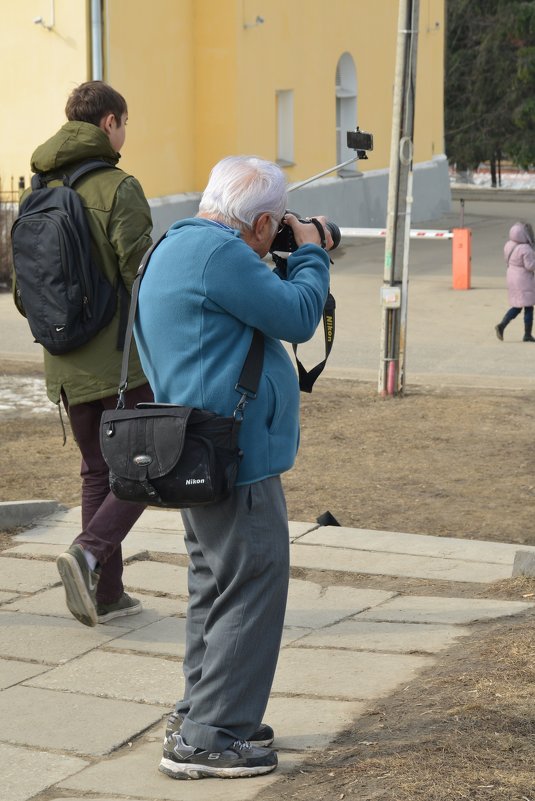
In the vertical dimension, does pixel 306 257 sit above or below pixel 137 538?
above

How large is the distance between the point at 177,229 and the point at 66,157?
4.73 ft

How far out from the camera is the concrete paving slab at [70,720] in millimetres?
3764

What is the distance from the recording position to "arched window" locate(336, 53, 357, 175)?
26.1 m

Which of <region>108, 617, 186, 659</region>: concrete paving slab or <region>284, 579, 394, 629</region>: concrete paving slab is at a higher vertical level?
<region>108, 617, 186, 659</region>: concrete paving slab

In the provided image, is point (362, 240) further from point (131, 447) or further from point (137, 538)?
point (131, 447)

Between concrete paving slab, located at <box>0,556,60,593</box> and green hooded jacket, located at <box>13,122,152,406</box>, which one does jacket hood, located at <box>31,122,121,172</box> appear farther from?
concrete paving slab, located at <box>0,556,60,593</box>

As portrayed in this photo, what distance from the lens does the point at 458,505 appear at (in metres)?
7.33

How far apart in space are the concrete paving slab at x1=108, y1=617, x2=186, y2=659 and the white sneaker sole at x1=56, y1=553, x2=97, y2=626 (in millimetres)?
217

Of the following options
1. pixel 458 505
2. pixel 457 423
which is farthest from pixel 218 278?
pixel 457 423

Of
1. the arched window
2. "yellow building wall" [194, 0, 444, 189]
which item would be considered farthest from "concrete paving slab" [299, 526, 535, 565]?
the arched window

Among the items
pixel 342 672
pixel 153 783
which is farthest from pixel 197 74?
pixel 153 783

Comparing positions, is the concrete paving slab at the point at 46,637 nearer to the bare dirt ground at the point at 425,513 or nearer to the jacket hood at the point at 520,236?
the bare dirt ground at the point at 425,513

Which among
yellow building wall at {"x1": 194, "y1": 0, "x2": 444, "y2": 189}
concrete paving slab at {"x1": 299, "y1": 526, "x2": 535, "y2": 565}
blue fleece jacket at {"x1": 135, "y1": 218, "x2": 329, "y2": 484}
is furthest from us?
yellow building wall at {"x1": 194, "y1": 0, "x2": 444, "y2": 189}

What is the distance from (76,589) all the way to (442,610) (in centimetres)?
144
